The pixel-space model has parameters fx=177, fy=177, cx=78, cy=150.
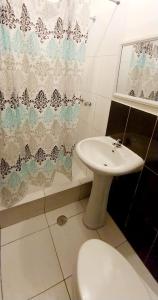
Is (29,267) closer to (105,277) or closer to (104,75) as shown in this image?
(105,277)

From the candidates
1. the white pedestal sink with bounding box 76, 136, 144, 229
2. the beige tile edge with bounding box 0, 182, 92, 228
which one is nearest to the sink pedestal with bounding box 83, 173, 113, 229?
the white pedestal sink with bounding box 76, 136, 144, 229

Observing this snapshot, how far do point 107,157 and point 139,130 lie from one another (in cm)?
33

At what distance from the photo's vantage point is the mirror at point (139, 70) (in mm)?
1079

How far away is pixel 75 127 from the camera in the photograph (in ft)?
5.11

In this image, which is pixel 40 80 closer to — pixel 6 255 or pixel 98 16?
pixel 98 16

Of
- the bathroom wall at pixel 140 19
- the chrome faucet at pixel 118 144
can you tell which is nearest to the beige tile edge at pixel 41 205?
the chrome faucet at pixel 118 144

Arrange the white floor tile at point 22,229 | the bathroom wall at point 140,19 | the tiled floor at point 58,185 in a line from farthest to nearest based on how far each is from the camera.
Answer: the tiled floor at point 58,185, the white floor tile at point 22,229, the bathroom wall at point 140,19

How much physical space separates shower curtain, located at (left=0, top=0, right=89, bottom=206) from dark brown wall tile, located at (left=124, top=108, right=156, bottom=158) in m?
0.48

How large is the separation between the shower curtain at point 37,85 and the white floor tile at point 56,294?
67 cm

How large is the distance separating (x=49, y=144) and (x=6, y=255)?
0.88 metres

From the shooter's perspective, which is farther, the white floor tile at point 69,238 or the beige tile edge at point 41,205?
the beige tile edge at point 41,205

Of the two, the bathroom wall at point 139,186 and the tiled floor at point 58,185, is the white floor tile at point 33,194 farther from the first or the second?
the bathroom wall at point 139,186

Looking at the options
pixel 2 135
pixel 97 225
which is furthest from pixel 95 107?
pixel 97 225

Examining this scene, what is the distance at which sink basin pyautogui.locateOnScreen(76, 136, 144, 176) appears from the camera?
1.06 metres
